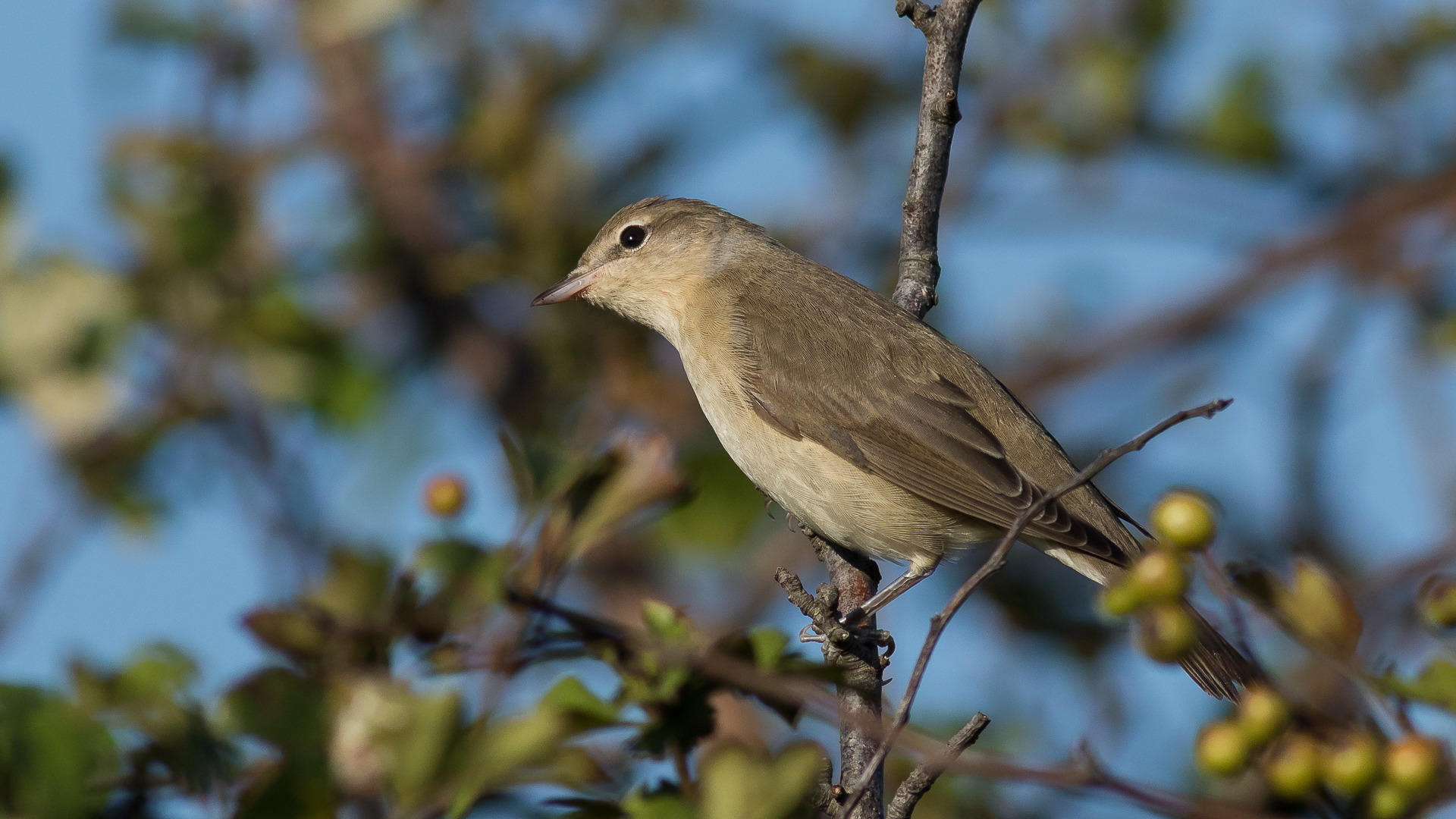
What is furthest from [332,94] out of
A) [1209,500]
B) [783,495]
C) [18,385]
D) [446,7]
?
[1209,500]

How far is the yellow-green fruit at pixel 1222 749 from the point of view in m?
1.92

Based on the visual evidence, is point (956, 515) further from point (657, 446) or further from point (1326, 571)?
point (1326, 571)

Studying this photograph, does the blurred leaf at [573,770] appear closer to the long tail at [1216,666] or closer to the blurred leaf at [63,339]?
the long tail at [1216,666]

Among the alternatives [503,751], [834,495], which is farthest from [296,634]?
[834,495]

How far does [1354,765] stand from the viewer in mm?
1800

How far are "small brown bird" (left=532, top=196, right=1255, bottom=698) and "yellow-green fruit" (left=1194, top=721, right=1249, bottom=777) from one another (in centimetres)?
234

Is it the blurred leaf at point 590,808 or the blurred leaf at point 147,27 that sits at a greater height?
the blurred leaf at point 147,27

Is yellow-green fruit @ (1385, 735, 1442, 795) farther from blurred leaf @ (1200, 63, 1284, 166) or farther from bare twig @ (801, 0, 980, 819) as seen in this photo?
blurred leaf @ (1200, 63, 1284, 166)

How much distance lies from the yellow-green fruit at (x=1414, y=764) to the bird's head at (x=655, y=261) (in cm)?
380

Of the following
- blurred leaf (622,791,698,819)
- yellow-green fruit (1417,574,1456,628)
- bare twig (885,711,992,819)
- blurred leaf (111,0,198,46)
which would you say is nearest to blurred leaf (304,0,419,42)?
blurred leaf (111,0,198,46)

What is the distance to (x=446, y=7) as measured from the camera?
7273 mm

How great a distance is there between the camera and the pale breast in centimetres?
457

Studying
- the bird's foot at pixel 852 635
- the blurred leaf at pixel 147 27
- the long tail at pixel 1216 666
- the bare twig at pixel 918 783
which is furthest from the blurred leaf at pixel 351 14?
the long tail at pixel 1216 666

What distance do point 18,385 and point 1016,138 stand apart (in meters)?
4.90
